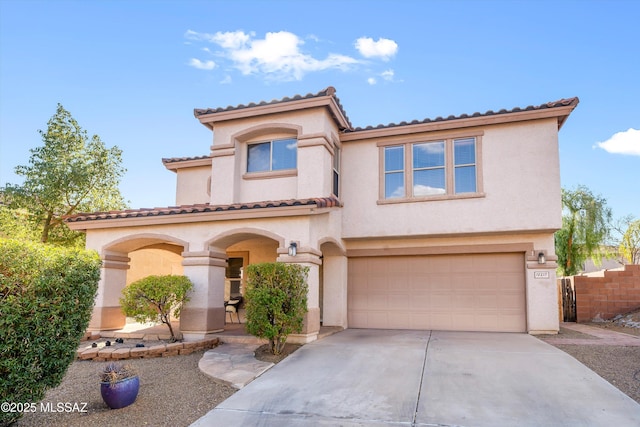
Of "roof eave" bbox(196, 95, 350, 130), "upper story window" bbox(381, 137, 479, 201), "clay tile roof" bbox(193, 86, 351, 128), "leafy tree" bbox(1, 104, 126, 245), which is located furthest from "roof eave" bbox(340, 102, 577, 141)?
"leafy tree" bbox(1, 104, 126, 245)

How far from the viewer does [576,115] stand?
40.4ft

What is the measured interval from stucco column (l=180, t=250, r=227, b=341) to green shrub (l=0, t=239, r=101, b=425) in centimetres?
Result: 581

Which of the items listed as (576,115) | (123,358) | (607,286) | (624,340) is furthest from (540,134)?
(123,358)

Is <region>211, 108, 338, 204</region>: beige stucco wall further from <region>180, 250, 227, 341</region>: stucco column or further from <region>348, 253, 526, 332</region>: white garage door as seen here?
<region>348, 253, 526, 332</region>: white garage door

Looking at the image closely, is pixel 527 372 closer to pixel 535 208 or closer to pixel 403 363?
pixel 403 363

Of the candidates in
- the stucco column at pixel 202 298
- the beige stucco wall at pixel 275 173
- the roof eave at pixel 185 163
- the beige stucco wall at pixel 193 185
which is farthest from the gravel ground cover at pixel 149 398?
the roof eave at pixel 185 163

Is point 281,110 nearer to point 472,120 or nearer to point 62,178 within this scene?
point 472,120

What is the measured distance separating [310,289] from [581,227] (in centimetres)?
1617

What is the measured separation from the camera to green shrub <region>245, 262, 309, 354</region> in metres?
9.16

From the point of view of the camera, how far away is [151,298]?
1037 cm

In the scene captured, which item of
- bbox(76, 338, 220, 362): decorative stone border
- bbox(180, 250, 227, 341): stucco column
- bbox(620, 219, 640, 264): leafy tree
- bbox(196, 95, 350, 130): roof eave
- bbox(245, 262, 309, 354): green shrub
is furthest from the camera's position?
bbox(620, 219, 640, 264): leafy tree

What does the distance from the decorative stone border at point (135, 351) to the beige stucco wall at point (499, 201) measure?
18.4ft

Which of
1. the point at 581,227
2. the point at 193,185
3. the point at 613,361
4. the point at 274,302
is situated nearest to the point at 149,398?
the point at 274,302

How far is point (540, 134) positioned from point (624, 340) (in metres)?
5.45
